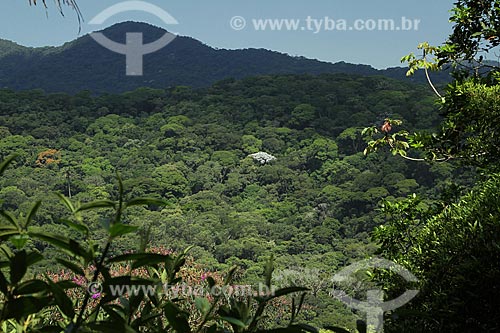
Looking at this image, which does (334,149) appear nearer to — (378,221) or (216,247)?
(378,221)

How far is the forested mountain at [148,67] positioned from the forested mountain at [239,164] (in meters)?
13.8

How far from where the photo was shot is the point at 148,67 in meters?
65.0

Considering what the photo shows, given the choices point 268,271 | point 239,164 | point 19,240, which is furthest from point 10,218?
point 239,164

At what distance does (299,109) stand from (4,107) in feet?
73.6

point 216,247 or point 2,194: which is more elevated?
point 2,194

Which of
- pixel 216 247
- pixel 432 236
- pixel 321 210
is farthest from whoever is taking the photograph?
pixel 321 210

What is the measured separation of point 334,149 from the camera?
39.1 m

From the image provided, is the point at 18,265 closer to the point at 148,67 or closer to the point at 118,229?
the point at 118,229

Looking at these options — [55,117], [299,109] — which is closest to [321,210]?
[299,109]

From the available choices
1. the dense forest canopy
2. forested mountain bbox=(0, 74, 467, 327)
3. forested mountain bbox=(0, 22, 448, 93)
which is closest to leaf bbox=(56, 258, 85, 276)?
the dense forest canopy

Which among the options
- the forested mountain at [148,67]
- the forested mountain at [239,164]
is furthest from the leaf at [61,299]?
the forested mountain at [148,67]

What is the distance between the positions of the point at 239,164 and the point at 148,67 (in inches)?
1201

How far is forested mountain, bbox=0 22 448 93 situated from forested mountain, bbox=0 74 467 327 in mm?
13846

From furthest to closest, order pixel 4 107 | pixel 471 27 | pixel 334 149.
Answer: pixel 4 107 → pixel 334 149 → pixel 471 27
